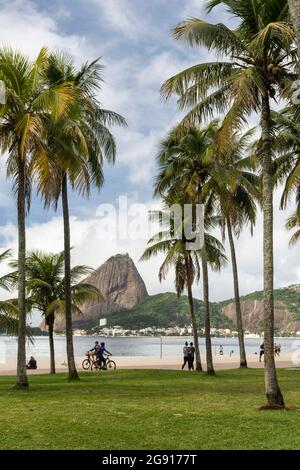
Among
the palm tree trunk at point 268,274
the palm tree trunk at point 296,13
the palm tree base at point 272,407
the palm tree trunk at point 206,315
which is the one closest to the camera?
the palm tree trunk at point 296,13

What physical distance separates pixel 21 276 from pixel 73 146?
4879mm

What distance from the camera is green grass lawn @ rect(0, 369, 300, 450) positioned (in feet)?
29.0

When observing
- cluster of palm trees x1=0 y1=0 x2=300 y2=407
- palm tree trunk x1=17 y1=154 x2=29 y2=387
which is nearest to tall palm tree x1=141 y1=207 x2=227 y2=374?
cluster of palm trees x1=0 y1=0 x2=300 y2=407

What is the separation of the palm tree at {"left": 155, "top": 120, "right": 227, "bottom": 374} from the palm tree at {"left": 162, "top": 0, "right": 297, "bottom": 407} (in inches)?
369

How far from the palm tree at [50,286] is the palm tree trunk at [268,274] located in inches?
646

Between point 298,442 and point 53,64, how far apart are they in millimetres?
17079

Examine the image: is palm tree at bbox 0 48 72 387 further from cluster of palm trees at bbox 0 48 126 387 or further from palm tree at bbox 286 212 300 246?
palm tree at bbox 286 212 300 246

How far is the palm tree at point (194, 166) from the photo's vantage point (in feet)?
80.8

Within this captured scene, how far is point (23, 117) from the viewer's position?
56.1 ft

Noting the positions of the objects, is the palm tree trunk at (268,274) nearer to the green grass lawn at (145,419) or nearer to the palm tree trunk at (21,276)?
the green grass lawn at (145,419)

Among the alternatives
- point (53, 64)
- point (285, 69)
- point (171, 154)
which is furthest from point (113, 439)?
point (171, 154)

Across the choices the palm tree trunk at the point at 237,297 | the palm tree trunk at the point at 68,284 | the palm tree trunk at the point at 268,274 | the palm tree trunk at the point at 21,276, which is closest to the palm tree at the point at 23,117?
the palm tree trunk at the point at 21,276

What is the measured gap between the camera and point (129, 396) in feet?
50.4

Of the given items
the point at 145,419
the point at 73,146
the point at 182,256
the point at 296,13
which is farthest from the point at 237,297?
the point at 296,13
